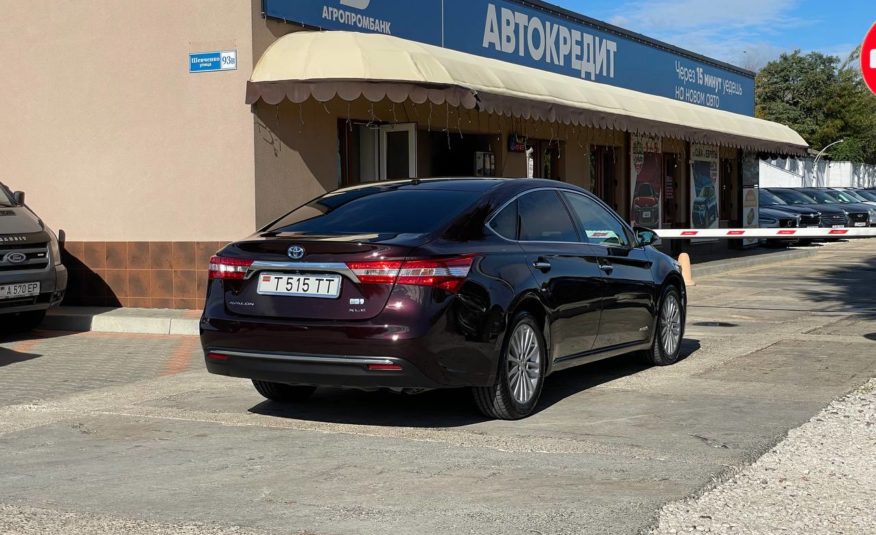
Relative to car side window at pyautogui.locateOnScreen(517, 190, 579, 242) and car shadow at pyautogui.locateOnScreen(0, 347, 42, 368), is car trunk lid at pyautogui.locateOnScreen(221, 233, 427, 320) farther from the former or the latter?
car shadow at pyautogui.locateOnScreen(0, 347, 42, 368)

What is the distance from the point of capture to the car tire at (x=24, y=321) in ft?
41.0

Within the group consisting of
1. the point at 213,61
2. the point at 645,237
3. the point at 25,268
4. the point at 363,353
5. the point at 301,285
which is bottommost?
the point at 363,353

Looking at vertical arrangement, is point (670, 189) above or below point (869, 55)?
below

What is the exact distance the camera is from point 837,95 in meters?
89.6

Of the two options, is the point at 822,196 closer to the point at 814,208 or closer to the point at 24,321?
the point at 814,208

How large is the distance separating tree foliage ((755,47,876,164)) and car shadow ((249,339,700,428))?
273 feet

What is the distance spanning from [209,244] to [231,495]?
8155mm

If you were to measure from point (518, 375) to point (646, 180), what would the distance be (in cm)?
1802

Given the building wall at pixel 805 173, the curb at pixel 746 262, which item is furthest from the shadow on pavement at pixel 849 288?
the building wall at pixel 805 173

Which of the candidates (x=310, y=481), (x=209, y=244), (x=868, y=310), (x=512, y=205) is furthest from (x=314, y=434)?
(x=868, y=310)

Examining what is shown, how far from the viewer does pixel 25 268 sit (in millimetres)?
11773

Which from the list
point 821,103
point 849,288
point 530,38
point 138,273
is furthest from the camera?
point 821,103

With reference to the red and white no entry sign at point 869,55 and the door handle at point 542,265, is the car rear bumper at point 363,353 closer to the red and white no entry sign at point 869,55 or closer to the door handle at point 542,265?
the door handle at point 542,265

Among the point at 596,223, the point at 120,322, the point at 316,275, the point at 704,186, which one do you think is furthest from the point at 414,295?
the point at 704,186
